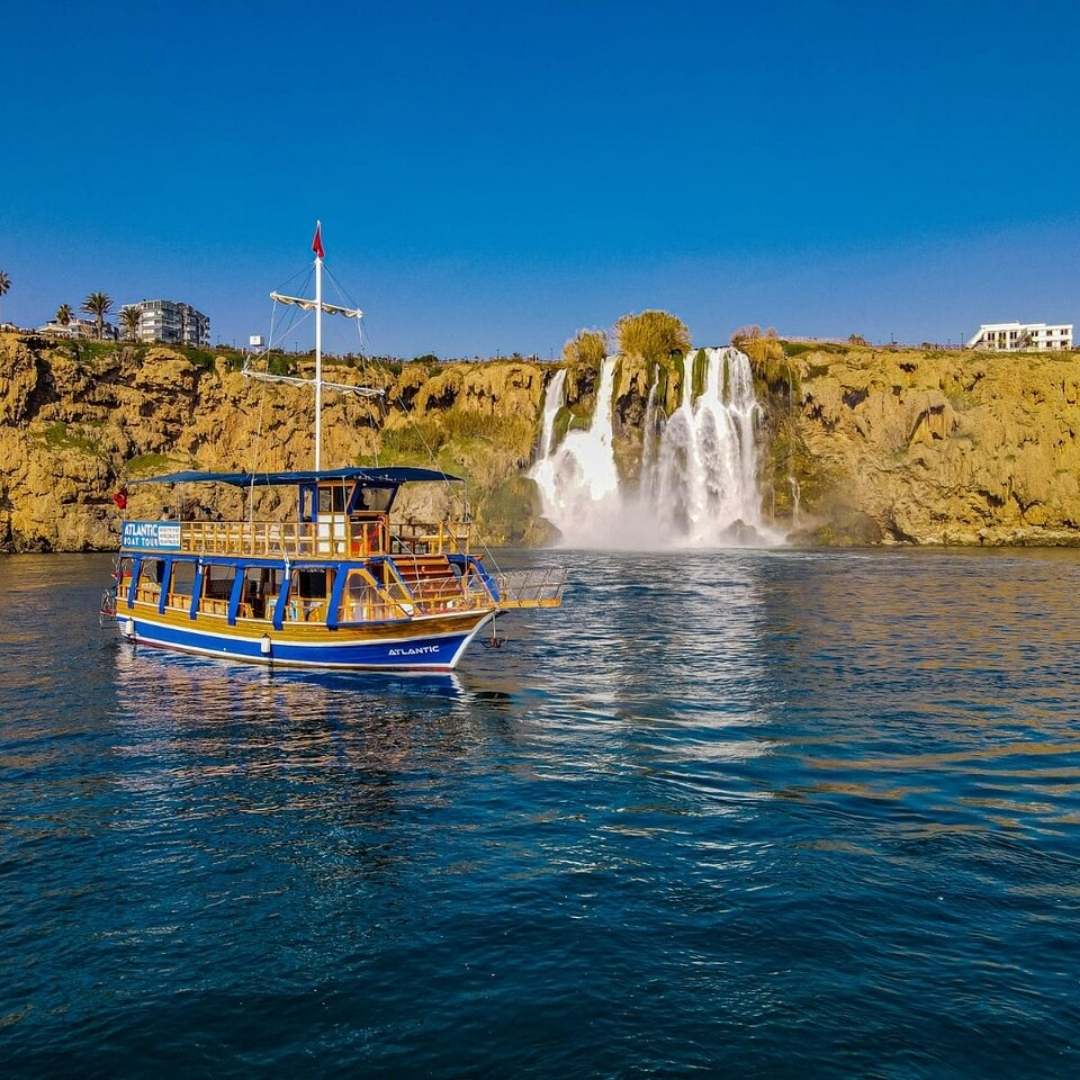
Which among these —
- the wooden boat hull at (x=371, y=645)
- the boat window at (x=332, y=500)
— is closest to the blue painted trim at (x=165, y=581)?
the wooden boat hull at (x=371, y=645)

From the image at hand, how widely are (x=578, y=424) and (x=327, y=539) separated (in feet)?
279

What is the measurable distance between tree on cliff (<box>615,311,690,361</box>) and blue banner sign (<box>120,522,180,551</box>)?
266ft

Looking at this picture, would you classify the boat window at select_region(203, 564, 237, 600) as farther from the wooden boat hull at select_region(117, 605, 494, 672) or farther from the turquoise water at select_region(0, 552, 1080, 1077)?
the turquoise water at select_region(0, 552, 1080, 1077)

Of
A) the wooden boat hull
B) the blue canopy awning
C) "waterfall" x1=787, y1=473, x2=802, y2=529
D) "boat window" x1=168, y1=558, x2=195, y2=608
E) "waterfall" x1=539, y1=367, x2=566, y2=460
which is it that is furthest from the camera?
"waterfall" x1=539, y1=367, x2=566, y2=460

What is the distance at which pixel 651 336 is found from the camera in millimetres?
113250

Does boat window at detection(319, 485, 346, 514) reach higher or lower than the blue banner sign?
higher

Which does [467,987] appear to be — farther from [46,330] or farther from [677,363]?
[46,330]

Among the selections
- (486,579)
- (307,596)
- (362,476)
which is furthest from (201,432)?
(486,579)

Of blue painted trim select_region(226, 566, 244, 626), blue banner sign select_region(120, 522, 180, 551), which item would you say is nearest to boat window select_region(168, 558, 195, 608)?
blue banner sign select_region(120, 522, 180, 551)

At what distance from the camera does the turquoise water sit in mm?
10242

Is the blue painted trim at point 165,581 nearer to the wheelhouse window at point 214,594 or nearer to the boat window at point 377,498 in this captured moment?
the wheelhouse window at point 214,594

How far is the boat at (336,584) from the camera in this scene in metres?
30.7

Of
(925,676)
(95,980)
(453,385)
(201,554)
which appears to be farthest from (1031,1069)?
(453,385)

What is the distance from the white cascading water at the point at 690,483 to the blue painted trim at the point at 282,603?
7413 cm
